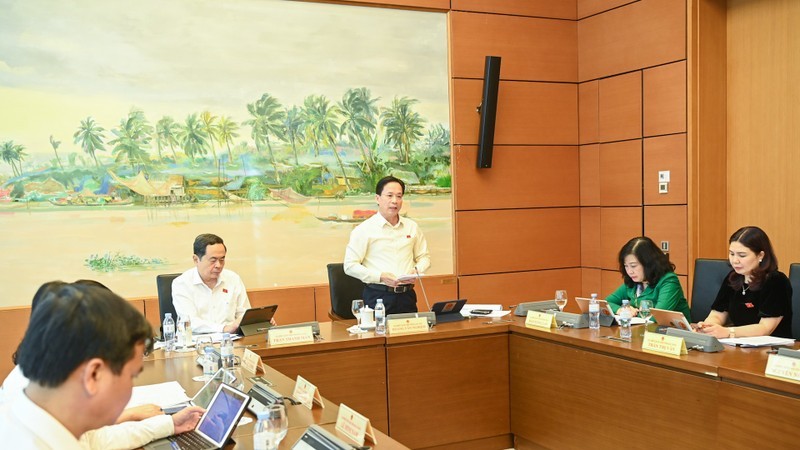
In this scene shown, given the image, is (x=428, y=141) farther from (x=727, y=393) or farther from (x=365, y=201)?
(x=727, y=393)

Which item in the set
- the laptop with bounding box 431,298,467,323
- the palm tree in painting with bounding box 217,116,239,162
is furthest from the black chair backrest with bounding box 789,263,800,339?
the palm tree in painting with bounding box 217,116,239,162

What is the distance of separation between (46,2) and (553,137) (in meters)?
4.21

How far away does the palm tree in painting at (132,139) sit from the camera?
17.5 feet

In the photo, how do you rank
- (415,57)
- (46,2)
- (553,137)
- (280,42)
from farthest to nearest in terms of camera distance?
(553,137)
(415,57)
(280,42)
(46,2)

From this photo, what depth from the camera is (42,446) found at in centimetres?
133

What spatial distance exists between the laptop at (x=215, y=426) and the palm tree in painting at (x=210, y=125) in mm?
3712

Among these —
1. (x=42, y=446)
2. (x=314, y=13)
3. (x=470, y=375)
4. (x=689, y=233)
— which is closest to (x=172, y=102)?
(x=314, y=13)

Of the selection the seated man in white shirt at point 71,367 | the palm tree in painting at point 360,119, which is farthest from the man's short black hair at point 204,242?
the seated man in white shirt at point 71,367

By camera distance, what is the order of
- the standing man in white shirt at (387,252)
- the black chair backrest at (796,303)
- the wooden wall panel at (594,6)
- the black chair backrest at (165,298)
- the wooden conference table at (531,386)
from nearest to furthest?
1. the wooden conference table at (531,386)
2. the black chair backrest at (796,303)
3. the black chair backrest at (165,298)
4. the standing man in white shirt at (387,252)
5. the wooden wall panel at (594,6)

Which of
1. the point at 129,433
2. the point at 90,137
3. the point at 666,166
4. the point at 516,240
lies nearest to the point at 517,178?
the point at 516,240

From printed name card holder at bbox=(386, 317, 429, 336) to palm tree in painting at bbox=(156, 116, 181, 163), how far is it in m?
2.49

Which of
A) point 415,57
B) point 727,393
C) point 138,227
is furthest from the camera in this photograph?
point 415,57

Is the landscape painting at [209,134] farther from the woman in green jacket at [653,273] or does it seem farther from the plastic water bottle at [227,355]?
the plastic water bottle at [227,355]

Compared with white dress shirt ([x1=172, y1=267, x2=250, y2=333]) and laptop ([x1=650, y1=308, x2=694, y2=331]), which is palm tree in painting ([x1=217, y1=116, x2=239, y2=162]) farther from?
laptop ([x1=650, y1=308, x2=694, y2=331])
